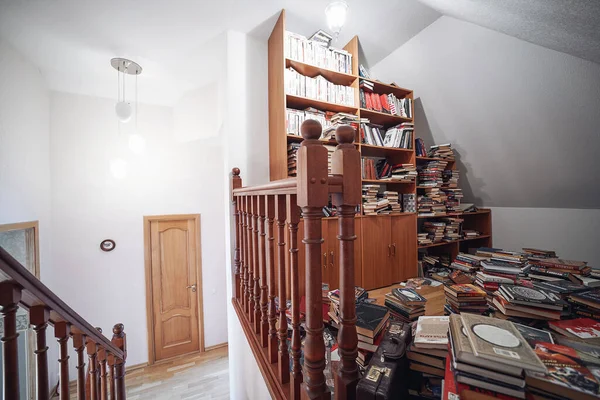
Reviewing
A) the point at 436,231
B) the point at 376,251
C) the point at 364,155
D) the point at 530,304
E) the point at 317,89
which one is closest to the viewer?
the point at 530,304

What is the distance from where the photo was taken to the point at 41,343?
0.91 metres

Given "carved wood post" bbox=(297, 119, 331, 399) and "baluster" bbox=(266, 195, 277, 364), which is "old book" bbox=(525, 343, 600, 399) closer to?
"carved wood post" bbox=(297, 119, 331, 399)

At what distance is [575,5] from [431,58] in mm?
1556

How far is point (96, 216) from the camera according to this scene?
3174mm

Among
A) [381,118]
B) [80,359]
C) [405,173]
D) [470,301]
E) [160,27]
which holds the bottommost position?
[80,359]

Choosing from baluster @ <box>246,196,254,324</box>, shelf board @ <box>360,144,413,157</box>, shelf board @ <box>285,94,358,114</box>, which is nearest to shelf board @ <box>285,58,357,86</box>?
shelf board @ <box>285,94,358,114</box>

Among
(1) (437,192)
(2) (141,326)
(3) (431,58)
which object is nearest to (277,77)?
(3) (431,58)

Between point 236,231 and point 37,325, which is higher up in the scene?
point 236,231

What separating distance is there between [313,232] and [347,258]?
125mm

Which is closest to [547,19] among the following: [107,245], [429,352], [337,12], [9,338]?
[337,12]

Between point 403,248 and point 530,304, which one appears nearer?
point 530,304

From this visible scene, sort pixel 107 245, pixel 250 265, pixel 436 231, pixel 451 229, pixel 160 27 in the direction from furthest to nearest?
pixel 107 245 < pixel 451 229 < pixel 436 231 < pixel 160 27 < pixel 250 265

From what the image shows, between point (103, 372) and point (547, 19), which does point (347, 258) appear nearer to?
point (547, 19)

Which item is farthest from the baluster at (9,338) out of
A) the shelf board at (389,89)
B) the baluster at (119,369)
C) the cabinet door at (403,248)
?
the shelf board at (389,89)
